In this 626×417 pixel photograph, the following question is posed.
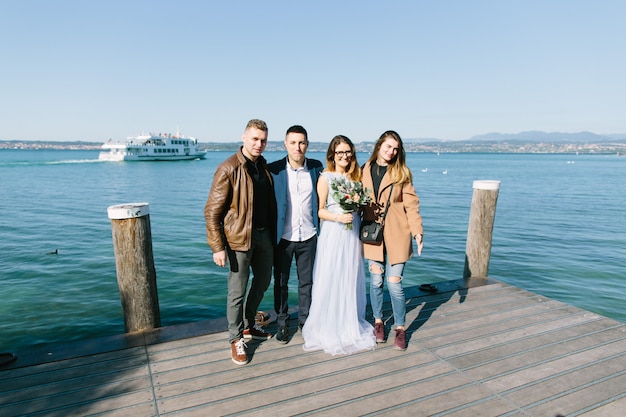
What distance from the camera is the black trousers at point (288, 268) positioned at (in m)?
3.68

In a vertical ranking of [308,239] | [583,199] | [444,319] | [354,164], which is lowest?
[583,199]

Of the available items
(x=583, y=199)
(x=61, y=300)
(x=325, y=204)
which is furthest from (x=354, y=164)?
(x=583, y=199)

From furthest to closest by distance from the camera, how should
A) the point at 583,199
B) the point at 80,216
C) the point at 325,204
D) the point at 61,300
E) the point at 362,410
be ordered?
the point at 583,199
the point at 80,216
the point at 61,300
the point at 325,204
the point at 362,410

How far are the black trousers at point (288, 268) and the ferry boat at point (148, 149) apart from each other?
246 ft

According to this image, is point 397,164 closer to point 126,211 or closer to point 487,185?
point 487,185

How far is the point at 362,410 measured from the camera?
2.64m

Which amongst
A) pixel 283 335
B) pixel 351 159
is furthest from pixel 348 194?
pixel 283 335

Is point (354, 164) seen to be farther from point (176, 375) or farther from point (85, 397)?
→ point (85, 397)

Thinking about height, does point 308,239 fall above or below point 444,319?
above

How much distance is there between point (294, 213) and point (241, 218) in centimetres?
57

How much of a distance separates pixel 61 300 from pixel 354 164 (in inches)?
303

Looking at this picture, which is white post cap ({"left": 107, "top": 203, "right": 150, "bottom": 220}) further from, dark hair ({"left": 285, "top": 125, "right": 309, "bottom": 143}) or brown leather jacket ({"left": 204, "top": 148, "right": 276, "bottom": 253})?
dark hair ({"left": 285, "top": 125, "right": 309, "bottom": 143})

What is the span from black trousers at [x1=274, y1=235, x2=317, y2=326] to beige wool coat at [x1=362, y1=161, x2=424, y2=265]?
0.66 meters

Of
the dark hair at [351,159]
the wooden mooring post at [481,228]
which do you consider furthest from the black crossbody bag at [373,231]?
the wooden mooring post at [481,228]
